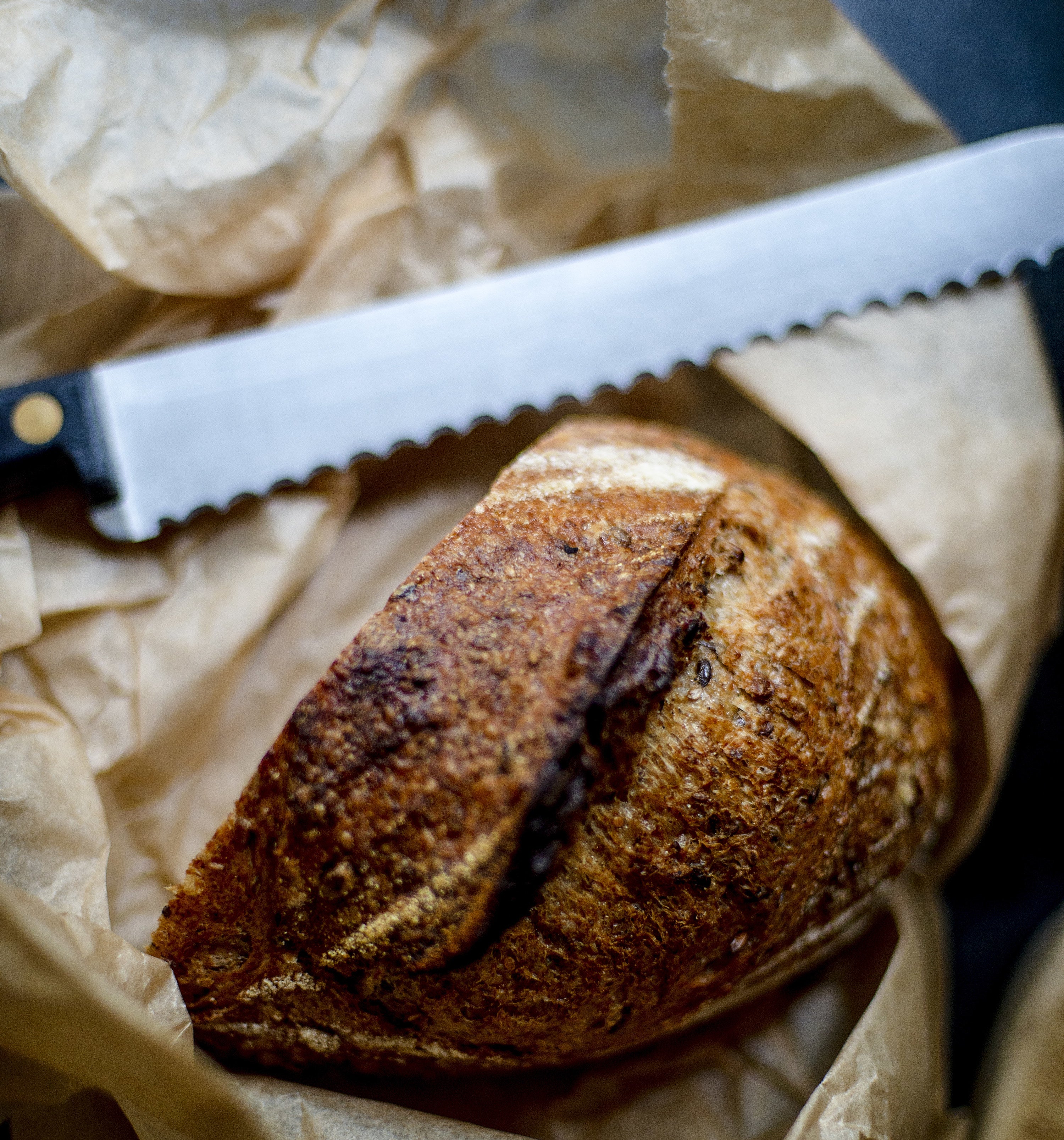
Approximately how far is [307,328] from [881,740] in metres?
0.91

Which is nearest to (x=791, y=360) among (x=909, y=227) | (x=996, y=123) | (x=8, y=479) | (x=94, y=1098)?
(x=909, y=227)

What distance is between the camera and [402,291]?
1349mm

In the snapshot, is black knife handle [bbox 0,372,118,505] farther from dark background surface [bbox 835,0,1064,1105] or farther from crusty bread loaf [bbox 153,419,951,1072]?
dark background surface [bbox 835,0,1064,1105]

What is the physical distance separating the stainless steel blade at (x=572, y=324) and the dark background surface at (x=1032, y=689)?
229 millimetres

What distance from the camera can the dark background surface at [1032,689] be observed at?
53.0 inches

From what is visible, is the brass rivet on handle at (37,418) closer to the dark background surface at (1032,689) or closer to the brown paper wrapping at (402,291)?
the brown paper wrapping at (402,291)

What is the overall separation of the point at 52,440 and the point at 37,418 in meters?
0.03

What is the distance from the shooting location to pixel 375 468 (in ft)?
4.51

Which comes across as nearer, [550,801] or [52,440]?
[550,801]

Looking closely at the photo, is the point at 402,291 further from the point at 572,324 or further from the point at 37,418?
the point at 37,418

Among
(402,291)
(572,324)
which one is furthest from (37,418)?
(572,324)

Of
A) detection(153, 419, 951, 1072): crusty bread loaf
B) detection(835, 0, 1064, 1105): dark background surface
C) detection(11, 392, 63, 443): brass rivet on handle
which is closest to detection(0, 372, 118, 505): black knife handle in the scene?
detection(11, 392, 63, 443): brass rivet on handle

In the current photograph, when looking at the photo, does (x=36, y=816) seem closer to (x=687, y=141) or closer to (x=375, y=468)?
(x=375, y=468)

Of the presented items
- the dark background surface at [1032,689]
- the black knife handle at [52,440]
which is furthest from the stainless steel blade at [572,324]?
the dark background surface at [1032,689]
